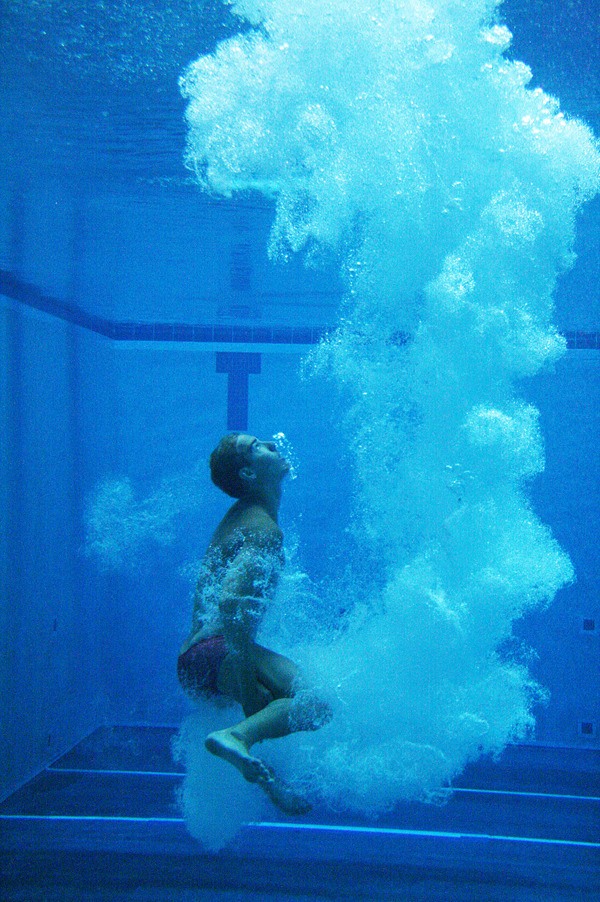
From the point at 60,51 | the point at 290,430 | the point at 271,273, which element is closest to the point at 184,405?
the point at 290,430

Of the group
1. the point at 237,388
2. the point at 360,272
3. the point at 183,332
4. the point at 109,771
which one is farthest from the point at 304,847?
the point at 183,332

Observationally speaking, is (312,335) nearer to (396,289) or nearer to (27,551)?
(27,551)

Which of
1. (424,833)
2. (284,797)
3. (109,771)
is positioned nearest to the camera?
(284,797)

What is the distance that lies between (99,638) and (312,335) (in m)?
5.33

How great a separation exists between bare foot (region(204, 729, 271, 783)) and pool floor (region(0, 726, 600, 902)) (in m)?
3.30

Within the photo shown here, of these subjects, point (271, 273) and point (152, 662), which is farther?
point (152, 662)

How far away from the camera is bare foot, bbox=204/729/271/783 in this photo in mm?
2812

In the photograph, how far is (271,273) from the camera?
8250 millimetres

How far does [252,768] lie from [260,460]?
→ 146 cm

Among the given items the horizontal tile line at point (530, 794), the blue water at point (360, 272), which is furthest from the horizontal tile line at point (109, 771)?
the horizontal tile line at point (530, 794)

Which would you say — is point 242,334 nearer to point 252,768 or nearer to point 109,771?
point 109,771

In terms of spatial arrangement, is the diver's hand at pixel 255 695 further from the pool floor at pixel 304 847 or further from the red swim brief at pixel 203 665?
the pool floor at pixel 304 847

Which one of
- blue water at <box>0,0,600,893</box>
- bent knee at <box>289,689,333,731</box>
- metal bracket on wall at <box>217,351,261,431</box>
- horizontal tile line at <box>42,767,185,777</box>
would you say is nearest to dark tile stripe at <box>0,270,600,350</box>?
metal bracket on wall at <box>217,351,261,431</box>

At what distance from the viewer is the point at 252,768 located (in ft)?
9.22
